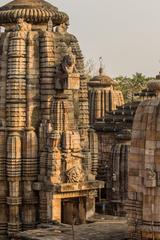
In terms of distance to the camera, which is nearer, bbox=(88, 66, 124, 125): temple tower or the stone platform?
the stone platform

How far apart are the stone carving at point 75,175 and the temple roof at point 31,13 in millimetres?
7031

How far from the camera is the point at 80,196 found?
33.1 m

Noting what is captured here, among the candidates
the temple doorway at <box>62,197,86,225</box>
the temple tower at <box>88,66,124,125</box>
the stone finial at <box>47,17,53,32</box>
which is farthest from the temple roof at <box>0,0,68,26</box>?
the temple tower at <box>88,66,124,125</box>

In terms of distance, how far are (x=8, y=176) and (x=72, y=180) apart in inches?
111

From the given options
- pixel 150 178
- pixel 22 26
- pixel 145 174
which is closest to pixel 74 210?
pixel 22 26

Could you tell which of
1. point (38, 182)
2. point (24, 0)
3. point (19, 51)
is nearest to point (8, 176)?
point (38, 182)

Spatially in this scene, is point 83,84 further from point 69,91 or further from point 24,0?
point 24,0

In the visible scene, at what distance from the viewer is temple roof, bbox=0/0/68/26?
1367 inches

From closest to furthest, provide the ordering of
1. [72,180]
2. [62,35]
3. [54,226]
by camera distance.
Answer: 1. [54,226]
2. [72,180]
3. [62,35]

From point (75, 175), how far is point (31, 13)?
7623 millimetres

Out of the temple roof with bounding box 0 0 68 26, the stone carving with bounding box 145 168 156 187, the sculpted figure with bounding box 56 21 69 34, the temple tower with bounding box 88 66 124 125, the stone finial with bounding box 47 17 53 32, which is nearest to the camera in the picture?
the stone carving with bounding box 145 168 156 187

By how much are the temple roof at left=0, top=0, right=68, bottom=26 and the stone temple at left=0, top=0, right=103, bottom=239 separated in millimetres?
709

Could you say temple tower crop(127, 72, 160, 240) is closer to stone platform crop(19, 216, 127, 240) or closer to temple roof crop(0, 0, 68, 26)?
stone platform crop(19, 216, 127, 240)

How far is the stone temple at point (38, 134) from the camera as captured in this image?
32.6 m
